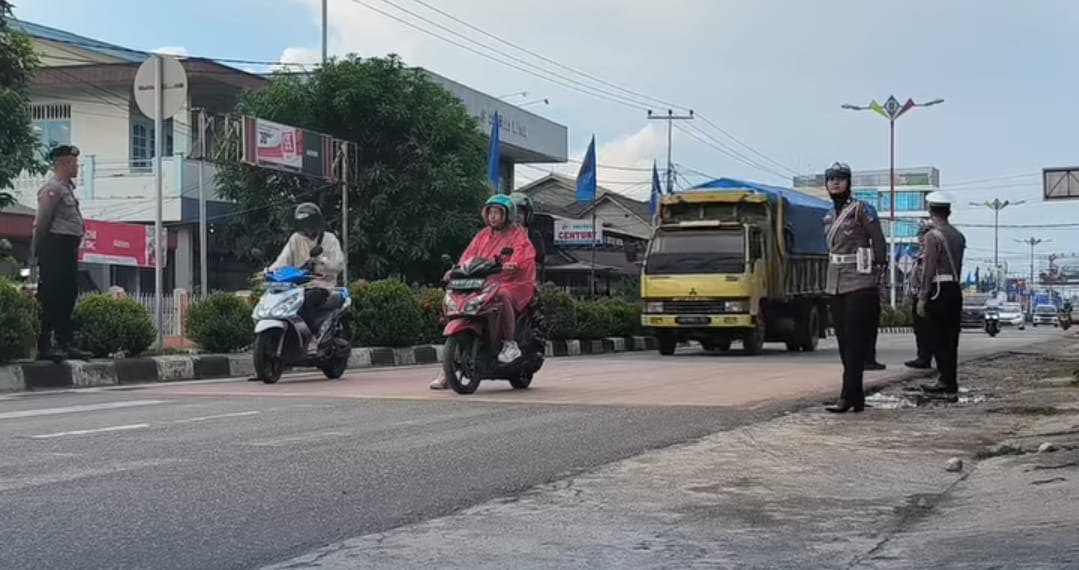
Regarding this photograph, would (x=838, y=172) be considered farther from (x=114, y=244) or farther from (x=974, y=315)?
(x=974, y=315)

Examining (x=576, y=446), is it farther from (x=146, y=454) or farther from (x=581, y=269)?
(x=581, y=269)

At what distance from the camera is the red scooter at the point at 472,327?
1031cm

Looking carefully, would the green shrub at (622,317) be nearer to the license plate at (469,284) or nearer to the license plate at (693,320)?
the license plate at (693,320)

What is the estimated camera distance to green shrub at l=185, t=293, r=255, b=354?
1441 cm

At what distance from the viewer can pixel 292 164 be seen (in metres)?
24.1

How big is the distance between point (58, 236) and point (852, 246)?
7.33 metres

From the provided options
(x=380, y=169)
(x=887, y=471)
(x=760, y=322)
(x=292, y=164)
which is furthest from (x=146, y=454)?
(x=380, y=169)

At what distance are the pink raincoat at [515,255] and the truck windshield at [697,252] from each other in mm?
9973

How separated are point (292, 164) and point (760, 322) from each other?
393 inches

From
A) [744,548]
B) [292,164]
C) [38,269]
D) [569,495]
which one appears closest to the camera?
[744,548]

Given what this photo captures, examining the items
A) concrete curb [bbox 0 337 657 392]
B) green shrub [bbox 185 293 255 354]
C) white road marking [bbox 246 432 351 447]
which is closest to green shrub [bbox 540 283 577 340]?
concrete curb [bbox 0 337 657 392]

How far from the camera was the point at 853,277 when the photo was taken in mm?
9133

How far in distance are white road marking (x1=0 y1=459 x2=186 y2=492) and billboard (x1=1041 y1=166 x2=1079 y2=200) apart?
3485cm

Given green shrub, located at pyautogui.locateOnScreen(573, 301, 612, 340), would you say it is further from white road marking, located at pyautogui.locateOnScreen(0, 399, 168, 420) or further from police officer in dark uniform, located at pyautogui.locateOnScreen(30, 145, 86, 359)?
white road marking, located at pyautogui.locateOnScreen(0, 399, 168, 420)
